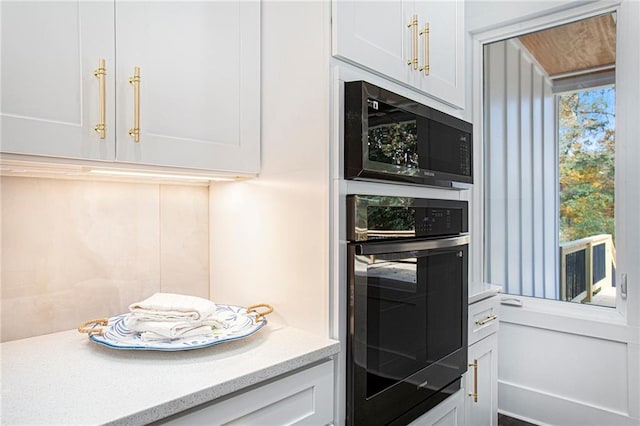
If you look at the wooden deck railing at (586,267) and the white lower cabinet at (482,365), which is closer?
the white lower cabinet at (482,365)

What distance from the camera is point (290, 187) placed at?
124 cm

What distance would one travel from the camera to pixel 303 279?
1204 mm

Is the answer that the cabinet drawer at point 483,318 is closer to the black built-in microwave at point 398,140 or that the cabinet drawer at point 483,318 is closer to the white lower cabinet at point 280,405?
the black built-in microwave at point 398,140

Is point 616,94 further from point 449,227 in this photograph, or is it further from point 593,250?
point 449,227

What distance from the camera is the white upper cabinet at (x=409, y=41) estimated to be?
1184mm

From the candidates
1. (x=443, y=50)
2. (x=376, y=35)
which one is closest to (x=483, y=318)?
(x=443, y=50)

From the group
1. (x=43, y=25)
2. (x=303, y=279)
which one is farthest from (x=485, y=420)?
(x=43, y=25)

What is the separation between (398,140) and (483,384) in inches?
45.4

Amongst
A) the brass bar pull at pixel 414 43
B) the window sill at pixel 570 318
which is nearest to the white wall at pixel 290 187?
the brass bar pull at pixel 414 43

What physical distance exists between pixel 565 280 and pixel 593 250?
209mm

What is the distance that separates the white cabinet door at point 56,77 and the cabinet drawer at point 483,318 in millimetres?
1394

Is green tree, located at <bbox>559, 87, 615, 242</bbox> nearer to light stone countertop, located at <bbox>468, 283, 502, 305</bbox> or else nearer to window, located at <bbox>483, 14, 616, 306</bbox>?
window, located at <bbox>483, 14, 616, 306</bbox>

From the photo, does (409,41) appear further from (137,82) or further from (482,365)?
(482,365)

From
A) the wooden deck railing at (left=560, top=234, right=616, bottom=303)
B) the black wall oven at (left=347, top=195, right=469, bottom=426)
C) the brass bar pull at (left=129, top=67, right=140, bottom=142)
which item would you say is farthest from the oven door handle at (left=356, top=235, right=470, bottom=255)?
the wooden deck railing at (left=560, top=234, right=616, bottom=303)
